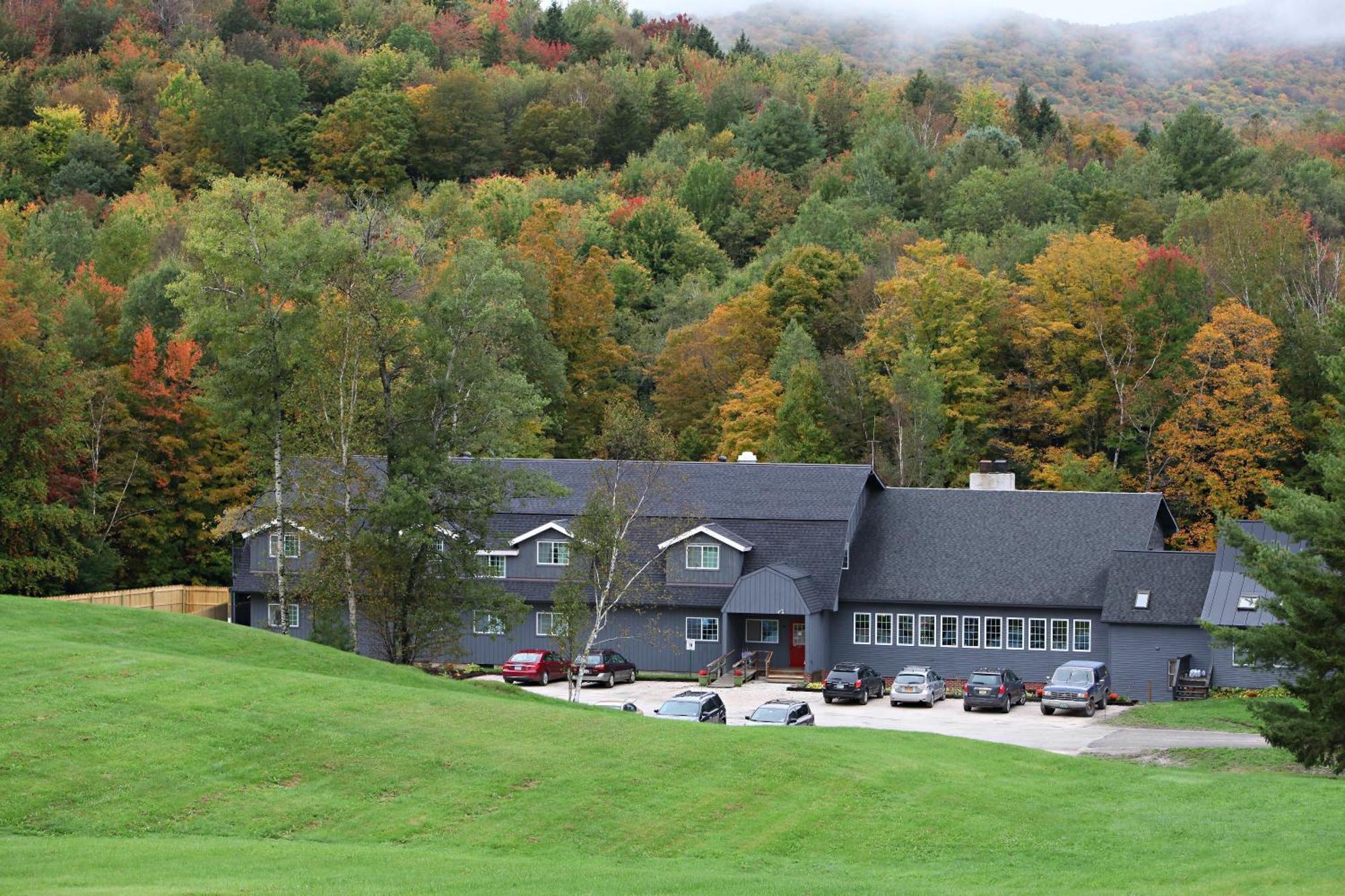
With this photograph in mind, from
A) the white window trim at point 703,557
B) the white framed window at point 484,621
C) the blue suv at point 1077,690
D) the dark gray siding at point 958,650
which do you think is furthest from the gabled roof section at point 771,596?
the blue suv at point 1077,690

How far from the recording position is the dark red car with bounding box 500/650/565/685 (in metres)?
55.7

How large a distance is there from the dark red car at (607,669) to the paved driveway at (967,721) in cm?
35

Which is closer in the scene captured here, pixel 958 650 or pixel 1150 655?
pixel 1150 655

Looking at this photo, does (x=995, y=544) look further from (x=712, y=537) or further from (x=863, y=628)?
(x=712, y=537)

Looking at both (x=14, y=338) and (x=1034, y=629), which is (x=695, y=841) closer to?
(x=1034, y=629)

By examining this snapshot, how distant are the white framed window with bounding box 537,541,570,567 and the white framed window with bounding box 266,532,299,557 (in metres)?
8.97

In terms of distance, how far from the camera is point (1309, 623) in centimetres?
3055

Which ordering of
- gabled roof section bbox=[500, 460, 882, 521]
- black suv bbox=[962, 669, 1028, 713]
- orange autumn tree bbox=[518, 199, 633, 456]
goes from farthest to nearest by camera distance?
1. orange autumn tree bbox=[518, 199, 633, 456]
2. gabled roof section bbox=[500, 460, 882, 521]
3. black suv bbox=[962, 669, 1028, 713]

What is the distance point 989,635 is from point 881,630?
380cm

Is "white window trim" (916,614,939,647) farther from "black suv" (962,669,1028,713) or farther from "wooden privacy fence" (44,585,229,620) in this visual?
"wooden privacy fence" (44,585,229,620)

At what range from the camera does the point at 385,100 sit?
14825 centimetres

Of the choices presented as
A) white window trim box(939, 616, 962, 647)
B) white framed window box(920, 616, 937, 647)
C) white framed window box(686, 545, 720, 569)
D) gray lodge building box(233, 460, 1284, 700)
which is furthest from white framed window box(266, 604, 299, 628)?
white window trim box(939, 616, 962, 647)

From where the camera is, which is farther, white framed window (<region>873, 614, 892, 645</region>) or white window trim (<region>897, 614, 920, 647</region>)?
white framed window (<region>873, 614, 892, 645</region>)

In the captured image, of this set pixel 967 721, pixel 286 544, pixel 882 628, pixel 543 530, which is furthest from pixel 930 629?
pixel 286 544
